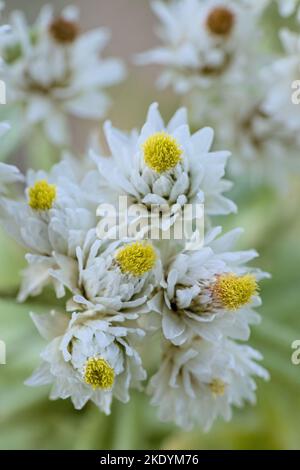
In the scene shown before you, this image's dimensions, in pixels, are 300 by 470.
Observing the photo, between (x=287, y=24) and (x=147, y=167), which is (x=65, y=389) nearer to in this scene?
(x=147, y=167)

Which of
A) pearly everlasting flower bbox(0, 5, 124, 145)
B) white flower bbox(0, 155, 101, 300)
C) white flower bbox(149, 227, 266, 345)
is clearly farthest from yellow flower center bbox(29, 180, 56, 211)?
pearly everlasting flower bbox(0, 5, 124, 145)

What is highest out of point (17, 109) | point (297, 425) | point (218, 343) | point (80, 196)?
point (17, 109)

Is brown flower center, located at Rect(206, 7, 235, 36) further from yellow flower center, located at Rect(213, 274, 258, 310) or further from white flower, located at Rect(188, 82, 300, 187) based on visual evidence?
yellow flower center, located at Rect(213, 274, 258, 310)

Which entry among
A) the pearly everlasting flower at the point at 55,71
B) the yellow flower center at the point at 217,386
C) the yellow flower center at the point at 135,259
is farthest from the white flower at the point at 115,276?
the pearly everlasting flower at the point at 55,71

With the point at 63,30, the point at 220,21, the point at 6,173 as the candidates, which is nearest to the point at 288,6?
the point at 220,21

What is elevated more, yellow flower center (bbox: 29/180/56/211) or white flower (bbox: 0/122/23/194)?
white flower (bbox: 0/122/23/194)

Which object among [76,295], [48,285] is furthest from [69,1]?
[76,295]
